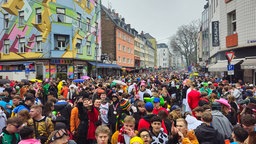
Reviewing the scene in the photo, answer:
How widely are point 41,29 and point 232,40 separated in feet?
70.2

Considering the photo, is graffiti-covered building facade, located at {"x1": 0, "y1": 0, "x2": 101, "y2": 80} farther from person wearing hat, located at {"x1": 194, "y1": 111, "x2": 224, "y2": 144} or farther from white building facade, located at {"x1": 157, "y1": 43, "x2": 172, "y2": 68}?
white building facade, located at {"x1": 157, "y1": 43, "x2": 172, "y2": 68}

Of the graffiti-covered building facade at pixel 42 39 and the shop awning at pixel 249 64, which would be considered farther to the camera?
the graffiti-covered building facade at pixel 42 39

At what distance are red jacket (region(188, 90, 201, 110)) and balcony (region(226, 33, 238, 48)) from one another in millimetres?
11077

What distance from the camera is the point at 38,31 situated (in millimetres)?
28703

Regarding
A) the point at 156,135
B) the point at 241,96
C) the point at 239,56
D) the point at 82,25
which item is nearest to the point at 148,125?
the point at 156,135

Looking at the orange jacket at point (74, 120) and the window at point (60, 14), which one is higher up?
→ the window at point (60, 14)

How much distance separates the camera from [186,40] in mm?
69250

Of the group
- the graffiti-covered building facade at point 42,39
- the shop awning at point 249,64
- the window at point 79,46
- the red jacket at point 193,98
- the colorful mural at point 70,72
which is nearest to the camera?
the red jacket at point 193,98

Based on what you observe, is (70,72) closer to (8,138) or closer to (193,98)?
(193,98)

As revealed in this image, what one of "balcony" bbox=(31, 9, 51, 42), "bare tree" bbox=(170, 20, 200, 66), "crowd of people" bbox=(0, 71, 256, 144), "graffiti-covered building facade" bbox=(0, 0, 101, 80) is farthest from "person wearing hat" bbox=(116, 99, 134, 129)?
"bare tree" bbox=(170, 20, 200, 66)

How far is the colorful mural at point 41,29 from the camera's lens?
92.8 feet

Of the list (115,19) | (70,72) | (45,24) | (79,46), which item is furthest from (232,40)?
(115,19)

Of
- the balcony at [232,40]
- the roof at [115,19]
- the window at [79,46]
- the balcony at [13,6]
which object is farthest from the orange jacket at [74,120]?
the roof at [115,19]

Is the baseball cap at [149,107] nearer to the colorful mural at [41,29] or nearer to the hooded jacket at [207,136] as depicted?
the hooded jacket at [207,136]
